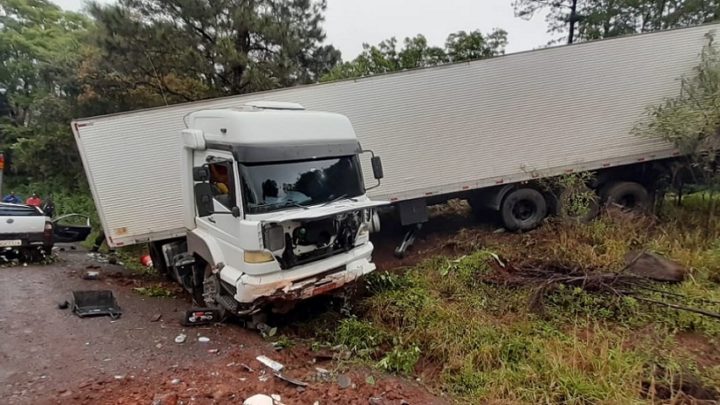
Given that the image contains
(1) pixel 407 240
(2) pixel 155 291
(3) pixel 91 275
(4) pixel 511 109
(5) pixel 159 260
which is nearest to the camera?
(2) pixel 155 291

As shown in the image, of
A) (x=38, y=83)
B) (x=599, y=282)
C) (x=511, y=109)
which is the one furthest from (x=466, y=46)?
(x=38, y=83)

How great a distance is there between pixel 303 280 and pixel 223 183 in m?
1.54

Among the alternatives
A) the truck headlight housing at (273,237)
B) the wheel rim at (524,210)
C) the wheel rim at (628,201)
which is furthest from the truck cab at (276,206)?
the wheel rim at (628,201)

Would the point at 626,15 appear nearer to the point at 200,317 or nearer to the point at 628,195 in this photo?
the point at 628,195

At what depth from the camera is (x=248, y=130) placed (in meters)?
5.06

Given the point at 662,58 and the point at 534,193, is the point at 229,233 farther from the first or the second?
the point at 662,58

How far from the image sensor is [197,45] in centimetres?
1267

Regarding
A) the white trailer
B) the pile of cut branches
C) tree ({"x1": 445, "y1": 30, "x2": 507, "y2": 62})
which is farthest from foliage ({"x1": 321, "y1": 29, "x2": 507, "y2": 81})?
the pile of cut branches

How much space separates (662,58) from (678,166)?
2.21 m

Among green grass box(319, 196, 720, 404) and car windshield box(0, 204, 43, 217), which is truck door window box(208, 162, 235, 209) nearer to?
green grass box(319, 196, 720, 404)

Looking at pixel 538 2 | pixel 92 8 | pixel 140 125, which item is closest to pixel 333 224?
pixel 140 125

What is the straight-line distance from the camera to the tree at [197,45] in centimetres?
1209

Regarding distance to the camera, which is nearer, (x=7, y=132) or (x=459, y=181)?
(x=459, y=181)

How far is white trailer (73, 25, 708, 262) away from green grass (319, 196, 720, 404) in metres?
1.60
